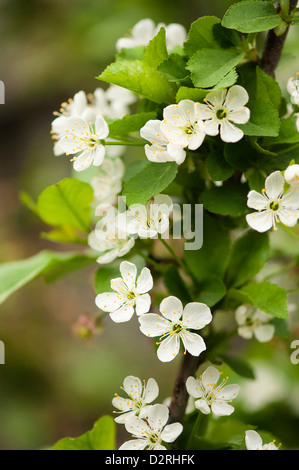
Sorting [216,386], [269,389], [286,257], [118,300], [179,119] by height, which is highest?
[179,119]

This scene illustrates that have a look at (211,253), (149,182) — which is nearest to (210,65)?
(149,182)

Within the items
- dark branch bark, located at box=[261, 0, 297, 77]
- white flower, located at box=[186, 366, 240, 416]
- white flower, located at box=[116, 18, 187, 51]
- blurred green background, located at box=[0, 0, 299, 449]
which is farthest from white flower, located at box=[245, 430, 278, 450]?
blurred green background, located at box=[0, 0, 299, 449]

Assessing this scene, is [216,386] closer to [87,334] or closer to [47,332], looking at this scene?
[87,334]

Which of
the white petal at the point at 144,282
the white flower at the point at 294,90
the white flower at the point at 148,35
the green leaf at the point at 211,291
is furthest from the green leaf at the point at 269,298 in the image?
the white flower at the point at 148,35

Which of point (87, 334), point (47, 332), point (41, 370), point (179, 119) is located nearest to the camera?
point (179, 119)

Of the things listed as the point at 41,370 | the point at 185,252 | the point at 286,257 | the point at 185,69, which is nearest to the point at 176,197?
the point at 185,252

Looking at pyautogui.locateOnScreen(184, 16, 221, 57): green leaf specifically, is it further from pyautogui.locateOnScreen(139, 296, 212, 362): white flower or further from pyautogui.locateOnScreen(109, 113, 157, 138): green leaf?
pyautogui.locateOnScreen(139, 296, 212, 362): white flower
